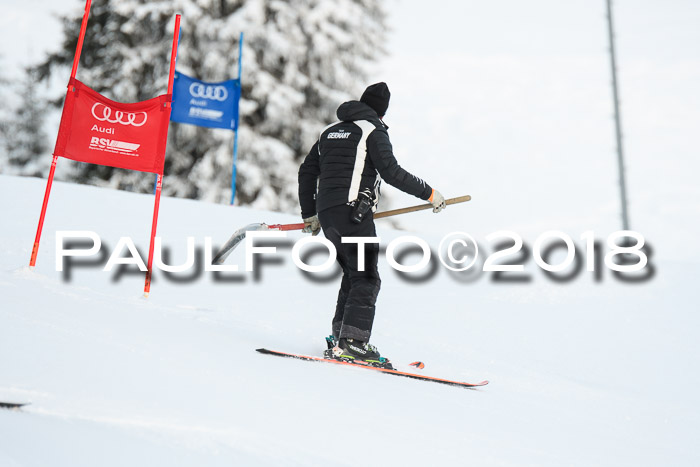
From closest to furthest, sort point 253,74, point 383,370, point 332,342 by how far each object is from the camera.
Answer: point 383,370, point 332,342, point 253,74

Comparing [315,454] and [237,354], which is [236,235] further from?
[315,454]

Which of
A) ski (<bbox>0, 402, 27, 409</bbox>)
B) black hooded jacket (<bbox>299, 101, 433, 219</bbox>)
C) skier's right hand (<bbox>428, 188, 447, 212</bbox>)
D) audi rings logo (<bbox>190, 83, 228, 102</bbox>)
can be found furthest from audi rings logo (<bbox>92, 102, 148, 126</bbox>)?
audi rings logo (<bbox>190, 83, 228, 102</bbox>)

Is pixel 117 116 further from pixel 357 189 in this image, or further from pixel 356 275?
pixel 356 275

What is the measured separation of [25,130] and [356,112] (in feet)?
78.3

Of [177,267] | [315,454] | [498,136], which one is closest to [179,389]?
[315,454]

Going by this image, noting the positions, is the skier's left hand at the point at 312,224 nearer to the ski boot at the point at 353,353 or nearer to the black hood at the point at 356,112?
the black hood at the point at 356,112

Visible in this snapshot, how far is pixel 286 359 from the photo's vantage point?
3.74 meters

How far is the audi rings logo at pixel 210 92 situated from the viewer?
11.3m

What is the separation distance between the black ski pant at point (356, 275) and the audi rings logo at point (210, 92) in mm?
8107

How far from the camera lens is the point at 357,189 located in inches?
154

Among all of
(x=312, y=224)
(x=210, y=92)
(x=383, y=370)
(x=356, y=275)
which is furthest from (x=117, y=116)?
(x=210, y=92)

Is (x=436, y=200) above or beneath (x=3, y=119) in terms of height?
beneath

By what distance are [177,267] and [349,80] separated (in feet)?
34.6

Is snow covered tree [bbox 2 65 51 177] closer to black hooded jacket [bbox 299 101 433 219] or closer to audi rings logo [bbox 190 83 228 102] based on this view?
audi rings logo [bbox 190 83 228 102]
